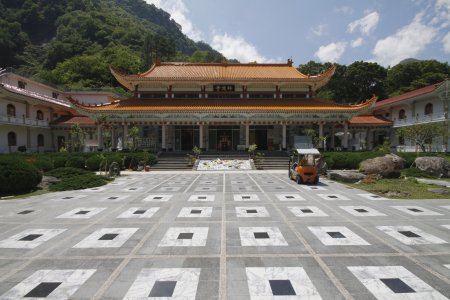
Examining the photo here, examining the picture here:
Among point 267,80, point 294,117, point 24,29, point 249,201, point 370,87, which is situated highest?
point 24,29

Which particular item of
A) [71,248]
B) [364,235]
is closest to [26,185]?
[71,248]

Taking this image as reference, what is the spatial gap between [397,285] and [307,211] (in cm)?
437

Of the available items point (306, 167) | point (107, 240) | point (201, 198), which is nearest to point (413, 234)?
point (201, 198)

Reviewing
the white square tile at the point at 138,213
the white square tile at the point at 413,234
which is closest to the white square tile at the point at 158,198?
the white square tile at the point at 138,213

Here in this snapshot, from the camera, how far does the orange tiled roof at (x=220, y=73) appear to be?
2799 centimetres

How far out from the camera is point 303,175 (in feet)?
44.7

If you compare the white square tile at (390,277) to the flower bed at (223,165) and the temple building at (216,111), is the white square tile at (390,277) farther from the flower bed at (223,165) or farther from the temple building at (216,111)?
the temple building at (216,111)

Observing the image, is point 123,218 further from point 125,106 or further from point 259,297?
point 125,106

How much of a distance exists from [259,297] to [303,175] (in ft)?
34.4

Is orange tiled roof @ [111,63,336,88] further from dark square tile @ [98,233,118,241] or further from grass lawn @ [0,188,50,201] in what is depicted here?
dark square tile @ [98,233,118,241]

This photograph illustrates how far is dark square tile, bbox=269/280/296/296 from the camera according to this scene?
3.80 m

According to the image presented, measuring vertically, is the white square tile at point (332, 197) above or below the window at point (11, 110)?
below

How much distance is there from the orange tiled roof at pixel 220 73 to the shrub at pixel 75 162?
412 inches

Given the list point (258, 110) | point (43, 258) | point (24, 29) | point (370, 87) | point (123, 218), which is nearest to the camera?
point (43, 258)
